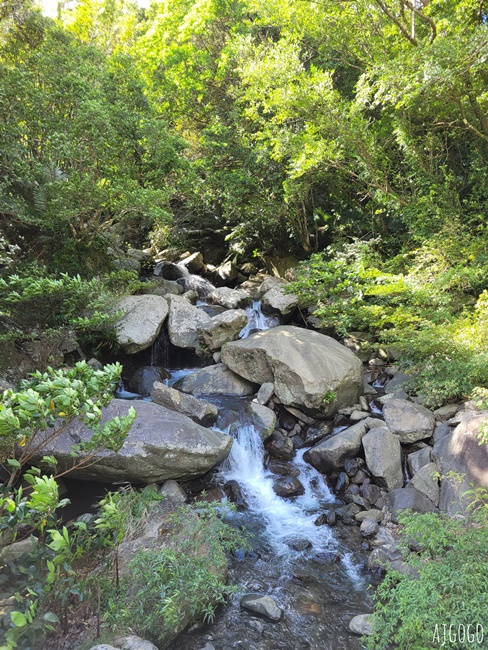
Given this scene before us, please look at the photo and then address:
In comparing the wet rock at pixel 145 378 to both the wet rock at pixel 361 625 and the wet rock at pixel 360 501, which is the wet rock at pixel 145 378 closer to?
the wet rock at pixel 360 501

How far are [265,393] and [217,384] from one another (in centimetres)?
120

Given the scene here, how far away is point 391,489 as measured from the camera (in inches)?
242

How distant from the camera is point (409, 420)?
6926mm

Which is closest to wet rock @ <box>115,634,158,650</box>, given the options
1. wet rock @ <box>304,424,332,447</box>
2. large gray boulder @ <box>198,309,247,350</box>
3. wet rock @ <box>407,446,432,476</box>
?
wet rock @ <box>304,424,332,447</box>

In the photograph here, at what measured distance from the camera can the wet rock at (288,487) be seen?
635cm

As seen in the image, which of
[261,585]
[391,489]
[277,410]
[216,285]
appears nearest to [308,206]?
[216,285]

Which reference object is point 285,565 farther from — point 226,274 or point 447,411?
point 226,274

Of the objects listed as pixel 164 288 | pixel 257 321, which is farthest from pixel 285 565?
pixel 164 288

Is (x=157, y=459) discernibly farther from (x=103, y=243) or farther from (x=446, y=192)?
(x=446, y=192)

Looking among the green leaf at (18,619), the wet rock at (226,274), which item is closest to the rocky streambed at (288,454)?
the green leaf at (18,619)

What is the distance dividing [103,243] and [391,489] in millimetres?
9005

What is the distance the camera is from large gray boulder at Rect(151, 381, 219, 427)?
7121 mm

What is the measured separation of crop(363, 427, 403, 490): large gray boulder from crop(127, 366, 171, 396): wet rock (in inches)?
182

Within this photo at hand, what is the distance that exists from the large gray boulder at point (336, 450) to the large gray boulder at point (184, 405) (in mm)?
1909
